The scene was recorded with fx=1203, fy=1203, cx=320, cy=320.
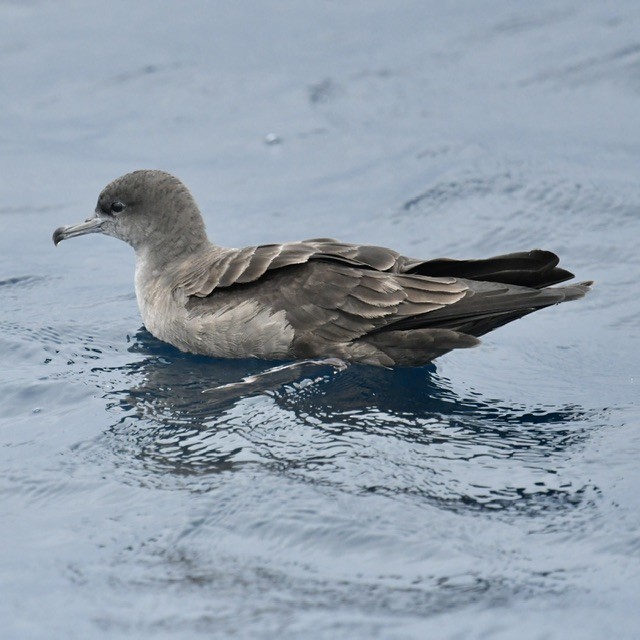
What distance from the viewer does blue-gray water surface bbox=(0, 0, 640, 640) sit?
4461 mm

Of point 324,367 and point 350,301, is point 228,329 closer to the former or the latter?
point 324,367

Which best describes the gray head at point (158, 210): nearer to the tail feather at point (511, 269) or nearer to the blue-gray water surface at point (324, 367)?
the blue-gray water surface at point (324, 367)

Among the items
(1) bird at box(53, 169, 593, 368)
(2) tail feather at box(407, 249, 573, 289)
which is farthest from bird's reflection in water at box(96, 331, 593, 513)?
(2) tail feather at box(407, 249, 573, 289)

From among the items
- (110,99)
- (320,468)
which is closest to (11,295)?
(110,99)

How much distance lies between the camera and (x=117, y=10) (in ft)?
39.3

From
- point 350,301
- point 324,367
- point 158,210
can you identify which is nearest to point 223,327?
point 324,367

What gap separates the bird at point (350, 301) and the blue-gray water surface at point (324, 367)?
167mm

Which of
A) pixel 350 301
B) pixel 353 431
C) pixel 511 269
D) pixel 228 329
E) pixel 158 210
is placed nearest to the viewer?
pixel 353 431

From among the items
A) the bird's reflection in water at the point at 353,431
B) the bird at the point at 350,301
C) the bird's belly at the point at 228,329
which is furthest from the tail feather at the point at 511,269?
the bird's belly at the point at 228,329

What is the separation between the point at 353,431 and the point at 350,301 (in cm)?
97

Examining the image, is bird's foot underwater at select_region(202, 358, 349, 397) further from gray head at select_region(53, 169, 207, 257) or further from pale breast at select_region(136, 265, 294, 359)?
gray head at select_region(53, 169, 207, 257)

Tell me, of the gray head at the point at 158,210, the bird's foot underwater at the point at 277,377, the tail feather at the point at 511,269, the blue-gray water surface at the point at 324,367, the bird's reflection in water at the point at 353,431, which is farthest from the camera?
the gray head at the point at 158,210

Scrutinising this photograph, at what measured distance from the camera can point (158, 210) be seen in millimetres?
7715

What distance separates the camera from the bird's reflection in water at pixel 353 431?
520 cm
